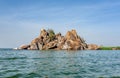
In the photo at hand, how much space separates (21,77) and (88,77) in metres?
6.50

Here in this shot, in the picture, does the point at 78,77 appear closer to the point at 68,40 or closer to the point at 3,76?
the point at 3,76

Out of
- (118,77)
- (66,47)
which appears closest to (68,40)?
(66,47)

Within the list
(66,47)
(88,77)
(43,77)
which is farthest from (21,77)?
(66,47)

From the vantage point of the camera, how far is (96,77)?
24.4 meters

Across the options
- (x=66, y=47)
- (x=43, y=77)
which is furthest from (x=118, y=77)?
(x=66, y=47)

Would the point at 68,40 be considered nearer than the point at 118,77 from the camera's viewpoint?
No

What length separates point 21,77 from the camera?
2397 centimetres

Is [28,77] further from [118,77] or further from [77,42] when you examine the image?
[77,42]

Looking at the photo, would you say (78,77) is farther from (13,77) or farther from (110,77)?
(13,77)

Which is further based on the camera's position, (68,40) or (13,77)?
(68,40)

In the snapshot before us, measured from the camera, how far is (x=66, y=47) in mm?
195125

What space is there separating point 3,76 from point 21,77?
175cm

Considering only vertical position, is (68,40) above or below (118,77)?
above

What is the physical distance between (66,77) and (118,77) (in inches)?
205
